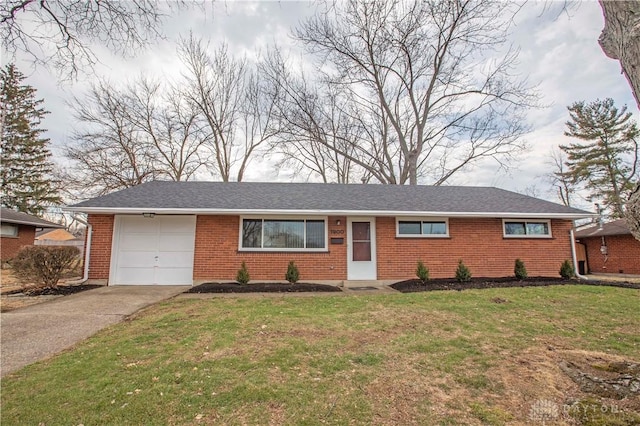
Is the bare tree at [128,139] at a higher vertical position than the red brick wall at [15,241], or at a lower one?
higher

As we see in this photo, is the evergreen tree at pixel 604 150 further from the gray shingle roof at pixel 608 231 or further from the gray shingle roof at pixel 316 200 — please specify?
the gray shingle roof at pixel 316 200

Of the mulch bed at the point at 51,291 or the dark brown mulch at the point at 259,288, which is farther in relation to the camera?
the dark brown mulch at the point at 259,288

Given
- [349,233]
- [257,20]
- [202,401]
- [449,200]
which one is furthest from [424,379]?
[449,200]

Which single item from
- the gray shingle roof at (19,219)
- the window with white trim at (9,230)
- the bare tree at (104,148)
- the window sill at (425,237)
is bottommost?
the window sill at (425,237)

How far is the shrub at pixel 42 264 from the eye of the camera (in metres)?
8.09

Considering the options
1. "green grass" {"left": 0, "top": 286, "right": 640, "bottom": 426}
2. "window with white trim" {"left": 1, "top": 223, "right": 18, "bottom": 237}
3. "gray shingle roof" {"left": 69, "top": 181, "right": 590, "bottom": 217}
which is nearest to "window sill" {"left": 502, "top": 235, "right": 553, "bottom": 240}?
"gray shingle roof" {"left": 69, "top": 181, "right": 590, "bottom": 217}

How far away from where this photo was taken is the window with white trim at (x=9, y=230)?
1686cm

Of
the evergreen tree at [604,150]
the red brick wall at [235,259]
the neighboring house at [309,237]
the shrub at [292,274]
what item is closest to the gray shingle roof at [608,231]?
the evergreen tree at [604,150]

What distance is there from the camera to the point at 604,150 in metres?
24.0

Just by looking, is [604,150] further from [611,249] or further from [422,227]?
[422,227]

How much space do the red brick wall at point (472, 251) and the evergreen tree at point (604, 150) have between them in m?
18.4

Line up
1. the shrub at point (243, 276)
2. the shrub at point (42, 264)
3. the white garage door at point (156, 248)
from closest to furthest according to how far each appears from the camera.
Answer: the shrub at point (42, 264)
the shrub at point (243, 276)
the white garage door at point (156, 248)

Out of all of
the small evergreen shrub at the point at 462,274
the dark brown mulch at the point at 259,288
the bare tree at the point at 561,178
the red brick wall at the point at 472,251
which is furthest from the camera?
the bare tree at the point at 561,178

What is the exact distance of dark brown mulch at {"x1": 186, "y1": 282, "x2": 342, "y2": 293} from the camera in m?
8.48
